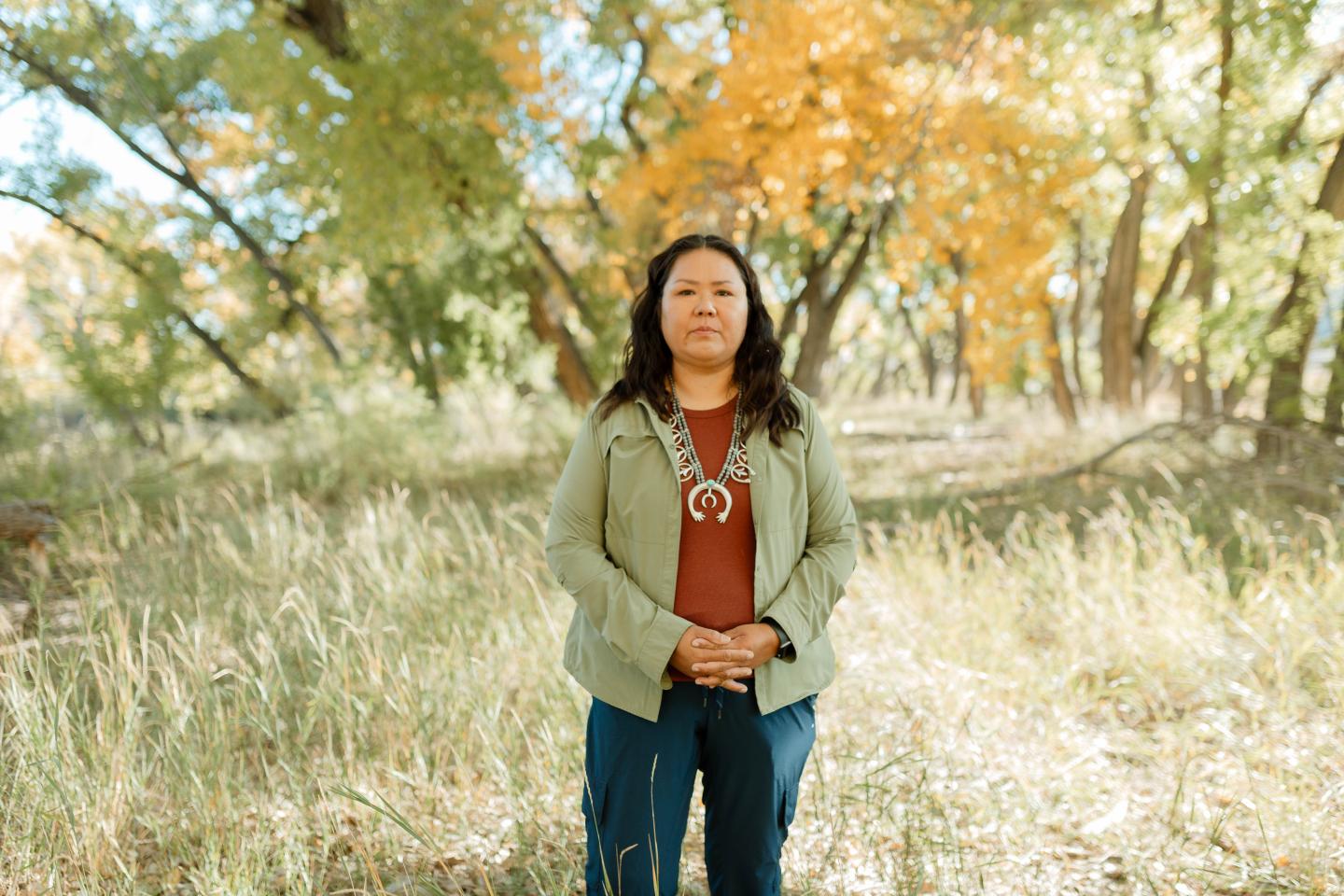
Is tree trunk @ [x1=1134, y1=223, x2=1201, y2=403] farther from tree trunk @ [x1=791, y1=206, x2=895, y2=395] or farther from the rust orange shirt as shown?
the rust orange shirt

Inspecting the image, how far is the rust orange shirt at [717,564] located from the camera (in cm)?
171

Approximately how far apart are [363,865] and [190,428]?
8.77m

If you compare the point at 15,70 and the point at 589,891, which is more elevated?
the point at 15,70

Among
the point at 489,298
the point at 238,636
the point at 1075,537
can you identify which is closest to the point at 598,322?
the point at 489,298

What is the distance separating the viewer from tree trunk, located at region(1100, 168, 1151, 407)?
976 centimetres

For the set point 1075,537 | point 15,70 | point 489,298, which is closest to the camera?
point 1075,537

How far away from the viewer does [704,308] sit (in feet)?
5.64

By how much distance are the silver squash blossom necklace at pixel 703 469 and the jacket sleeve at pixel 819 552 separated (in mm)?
166

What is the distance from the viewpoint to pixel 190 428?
31.2 feet

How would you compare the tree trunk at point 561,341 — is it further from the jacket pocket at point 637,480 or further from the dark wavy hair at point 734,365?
the jacket pocket at point 637,480

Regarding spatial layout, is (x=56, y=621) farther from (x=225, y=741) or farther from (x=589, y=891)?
(x=589, y=891)

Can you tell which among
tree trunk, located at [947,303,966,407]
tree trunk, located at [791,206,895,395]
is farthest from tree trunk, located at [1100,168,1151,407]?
tree trunk, located at [791,206,895,395]

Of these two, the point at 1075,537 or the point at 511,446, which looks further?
the point at 511,446

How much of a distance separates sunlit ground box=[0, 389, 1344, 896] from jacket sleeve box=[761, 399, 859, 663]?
87cm
